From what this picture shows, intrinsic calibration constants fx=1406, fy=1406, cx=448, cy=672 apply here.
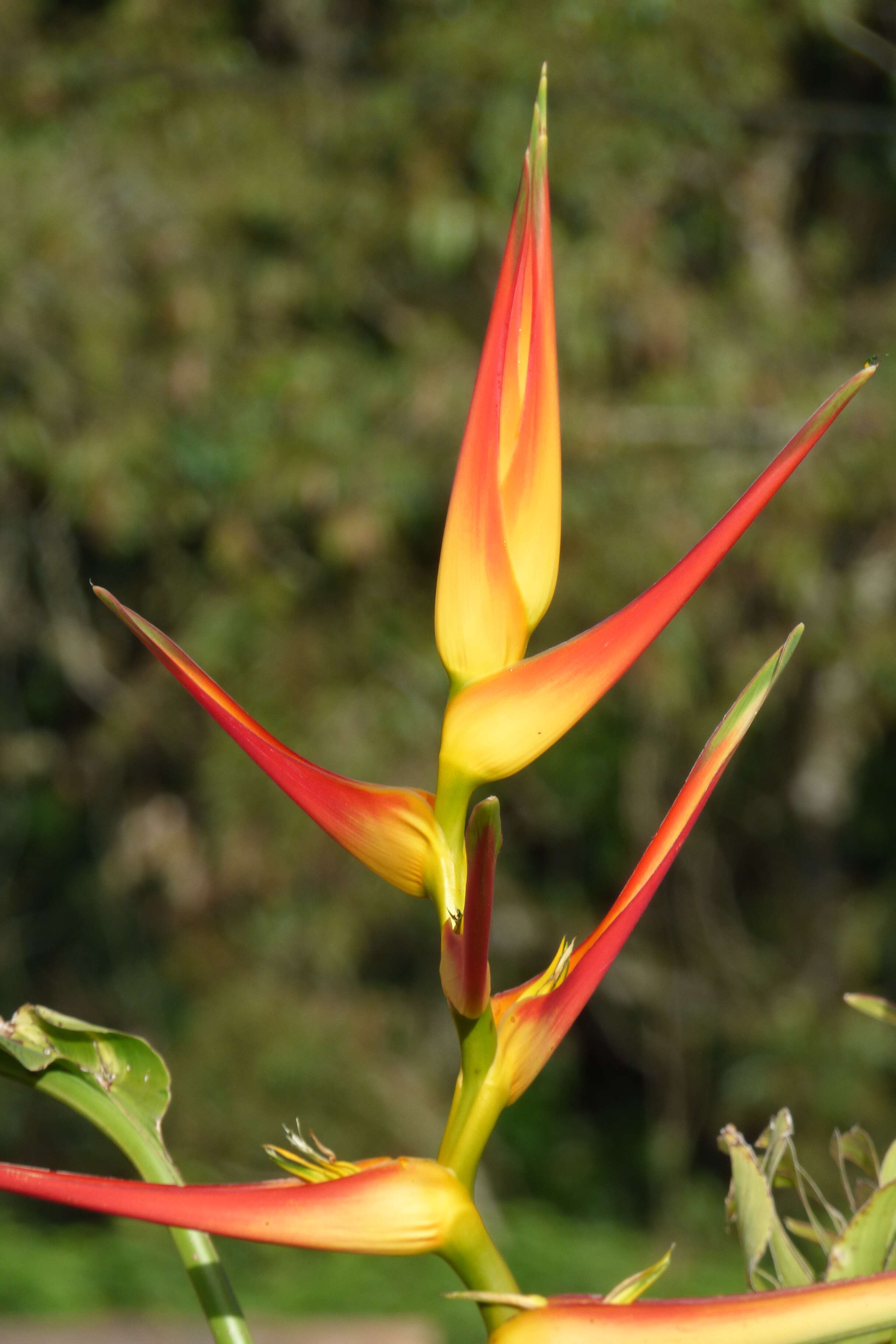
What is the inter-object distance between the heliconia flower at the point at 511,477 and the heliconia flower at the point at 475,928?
47mm

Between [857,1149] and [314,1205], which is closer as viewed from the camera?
[314,1205]

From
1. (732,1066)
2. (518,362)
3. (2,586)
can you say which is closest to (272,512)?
(2,586)

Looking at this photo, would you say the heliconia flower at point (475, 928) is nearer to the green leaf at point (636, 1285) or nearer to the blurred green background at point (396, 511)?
the green leaf at point (636, 1285)

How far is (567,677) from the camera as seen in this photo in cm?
25

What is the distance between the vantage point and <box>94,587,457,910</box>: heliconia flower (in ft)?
0.81

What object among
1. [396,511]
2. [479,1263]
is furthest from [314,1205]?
[396,511]

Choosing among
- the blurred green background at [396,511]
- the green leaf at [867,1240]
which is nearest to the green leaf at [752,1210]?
the green leaf at [867,1240]

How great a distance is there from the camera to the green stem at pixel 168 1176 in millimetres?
288

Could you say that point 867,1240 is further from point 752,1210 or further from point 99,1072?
point 99,1072

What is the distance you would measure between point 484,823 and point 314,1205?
0.07 meters

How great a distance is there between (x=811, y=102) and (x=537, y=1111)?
2.63 metres

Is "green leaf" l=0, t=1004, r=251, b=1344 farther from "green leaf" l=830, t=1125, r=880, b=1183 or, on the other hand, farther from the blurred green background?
the blurred green background

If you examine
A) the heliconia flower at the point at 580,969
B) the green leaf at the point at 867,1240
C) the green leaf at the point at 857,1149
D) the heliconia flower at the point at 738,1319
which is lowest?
the green leaf at the point at 857,1149

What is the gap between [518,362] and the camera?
270mm
